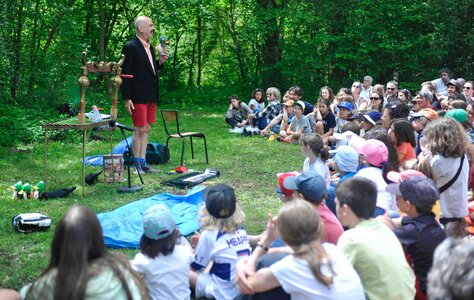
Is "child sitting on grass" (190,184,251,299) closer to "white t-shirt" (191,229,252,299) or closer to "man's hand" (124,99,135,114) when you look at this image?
"white t-shirt" (191,229,252,299)

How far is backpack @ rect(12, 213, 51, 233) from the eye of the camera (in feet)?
16.7

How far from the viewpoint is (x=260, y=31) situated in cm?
1705

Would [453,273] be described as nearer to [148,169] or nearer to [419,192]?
[419,192]

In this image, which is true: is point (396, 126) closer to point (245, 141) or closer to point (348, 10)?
point (245, 141)

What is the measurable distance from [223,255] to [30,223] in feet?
7.29

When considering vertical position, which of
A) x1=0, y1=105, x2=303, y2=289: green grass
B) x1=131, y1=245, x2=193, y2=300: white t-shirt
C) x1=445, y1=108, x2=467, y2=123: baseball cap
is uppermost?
x1=445, y1=108, x2=467, y2=123: baseball cap

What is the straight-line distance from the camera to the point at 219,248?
3627mm

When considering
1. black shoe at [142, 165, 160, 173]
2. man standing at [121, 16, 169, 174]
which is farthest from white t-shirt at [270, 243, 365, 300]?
black shoe at [142, 165, 160, 173]

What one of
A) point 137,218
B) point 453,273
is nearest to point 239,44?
point 137,218

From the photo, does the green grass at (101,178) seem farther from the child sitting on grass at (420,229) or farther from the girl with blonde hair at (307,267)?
the girl with blonde hair at (307,267)

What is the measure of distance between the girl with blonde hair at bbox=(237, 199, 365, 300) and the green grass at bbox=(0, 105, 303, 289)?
2.11 m

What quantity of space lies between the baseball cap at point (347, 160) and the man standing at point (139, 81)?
3.22m

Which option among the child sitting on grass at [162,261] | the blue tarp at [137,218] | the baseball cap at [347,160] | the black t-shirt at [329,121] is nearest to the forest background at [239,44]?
the black t-shirt at [329,121]

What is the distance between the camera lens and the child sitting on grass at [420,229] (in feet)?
11.1
